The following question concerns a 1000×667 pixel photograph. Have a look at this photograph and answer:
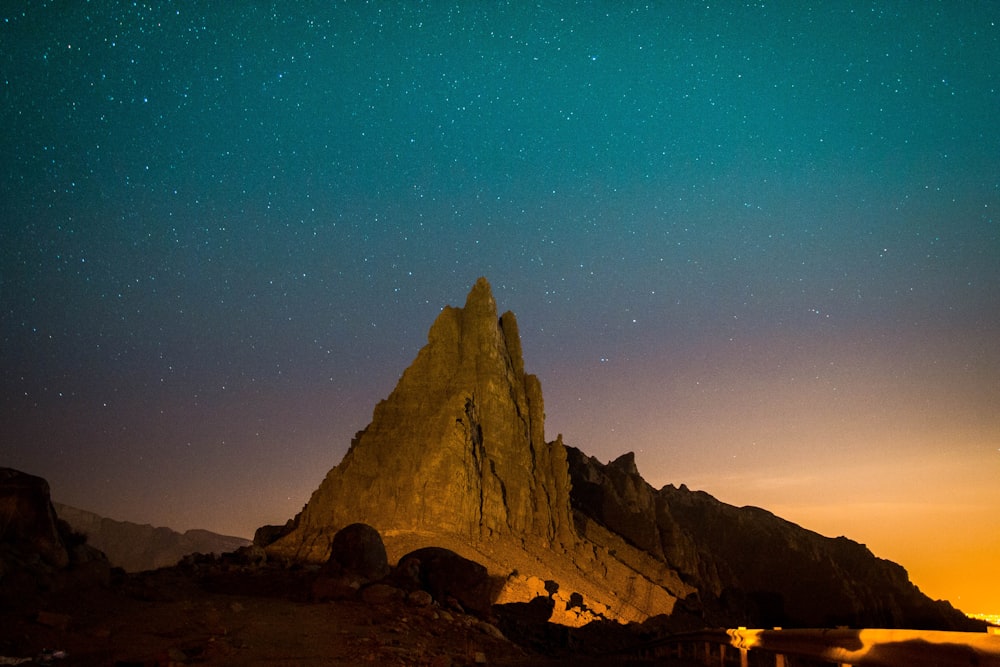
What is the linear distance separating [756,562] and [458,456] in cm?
7486

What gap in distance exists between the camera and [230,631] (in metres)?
14.4

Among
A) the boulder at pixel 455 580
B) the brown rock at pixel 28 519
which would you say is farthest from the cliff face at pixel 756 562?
the brown rock at pixel 28 519

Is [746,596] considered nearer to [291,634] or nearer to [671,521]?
[671,521]

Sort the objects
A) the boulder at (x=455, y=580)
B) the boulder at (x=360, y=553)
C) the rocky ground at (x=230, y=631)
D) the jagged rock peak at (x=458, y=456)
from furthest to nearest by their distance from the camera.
A: the jagged rock peak at (x=458, y=456) < the boulder at (x=455, y=580) < the boulder at (x=360, y=553) < the rocky ground at (x=230, y=631)

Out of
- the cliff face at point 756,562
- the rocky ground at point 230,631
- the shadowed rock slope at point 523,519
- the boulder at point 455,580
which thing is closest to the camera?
the rocky ground at point 230,631

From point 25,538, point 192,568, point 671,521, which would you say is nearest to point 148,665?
point 25,538

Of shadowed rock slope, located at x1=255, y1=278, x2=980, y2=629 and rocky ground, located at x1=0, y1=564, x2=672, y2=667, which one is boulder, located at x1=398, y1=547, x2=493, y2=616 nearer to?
rocky ground, located at x1=0, y1=564, x2=672, y2=667

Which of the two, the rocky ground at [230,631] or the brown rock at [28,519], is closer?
the rocky ground at [230,631]

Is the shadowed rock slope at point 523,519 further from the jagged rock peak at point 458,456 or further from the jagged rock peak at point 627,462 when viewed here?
the jagged rock peak at point 627,462

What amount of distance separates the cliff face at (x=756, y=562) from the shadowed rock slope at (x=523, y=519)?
296 mm

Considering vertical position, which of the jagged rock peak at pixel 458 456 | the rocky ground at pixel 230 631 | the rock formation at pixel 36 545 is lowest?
the rocky ground at pixel 230 631

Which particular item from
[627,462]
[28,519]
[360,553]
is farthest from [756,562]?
[28,519]

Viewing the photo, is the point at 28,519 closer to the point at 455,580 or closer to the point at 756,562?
the point at 455,580

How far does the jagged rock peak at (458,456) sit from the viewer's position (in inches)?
2299
